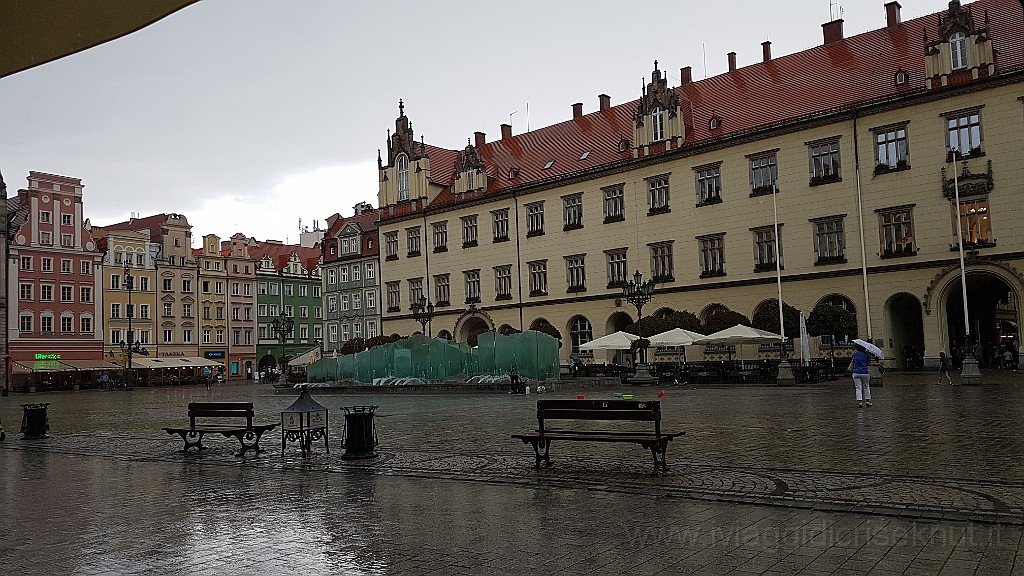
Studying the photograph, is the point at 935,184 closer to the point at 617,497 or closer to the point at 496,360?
the point at 496,360

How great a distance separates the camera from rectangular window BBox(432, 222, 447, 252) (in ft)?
216

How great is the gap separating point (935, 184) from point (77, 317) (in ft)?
217

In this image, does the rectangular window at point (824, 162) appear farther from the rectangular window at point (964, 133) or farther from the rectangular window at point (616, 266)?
the rectangular window at point (616, 266)

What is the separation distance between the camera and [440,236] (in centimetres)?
6631

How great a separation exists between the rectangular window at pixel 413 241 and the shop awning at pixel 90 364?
27.6 m

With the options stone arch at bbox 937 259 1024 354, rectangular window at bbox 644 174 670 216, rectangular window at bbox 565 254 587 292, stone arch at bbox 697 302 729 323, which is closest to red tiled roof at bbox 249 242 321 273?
rectangular window at bbox 565 254 587 292

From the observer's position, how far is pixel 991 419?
16.8 metres

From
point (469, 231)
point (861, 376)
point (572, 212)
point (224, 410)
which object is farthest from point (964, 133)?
point (224, 410)

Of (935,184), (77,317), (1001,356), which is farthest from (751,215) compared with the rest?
(77,317)

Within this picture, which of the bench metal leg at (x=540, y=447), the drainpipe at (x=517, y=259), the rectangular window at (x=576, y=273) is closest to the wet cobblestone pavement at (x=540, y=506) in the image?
the bench metal leg at (x=540, y=447)

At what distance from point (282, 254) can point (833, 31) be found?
66.2 meters

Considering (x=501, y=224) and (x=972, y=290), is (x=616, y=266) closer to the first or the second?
(x=501, y=224)

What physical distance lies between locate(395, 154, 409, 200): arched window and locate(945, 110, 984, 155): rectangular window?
40385mm

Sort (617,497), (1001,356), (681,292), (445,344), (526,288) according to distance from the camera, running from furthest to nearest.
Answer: (526,288)
(681,292)
(1001,356)
(445,344)
(617,497)
